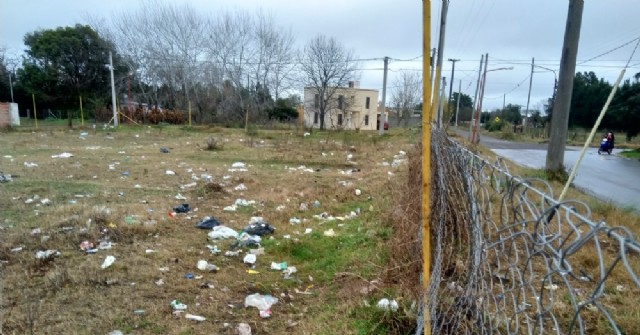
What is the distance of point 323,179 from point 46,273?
484cm

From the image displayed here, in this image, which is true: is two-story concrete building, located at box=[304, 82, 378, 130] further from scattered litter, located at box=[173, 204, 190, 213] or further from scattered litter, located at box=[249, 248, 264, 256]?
scattered litter, located at box=[249, 248, 264, 256]

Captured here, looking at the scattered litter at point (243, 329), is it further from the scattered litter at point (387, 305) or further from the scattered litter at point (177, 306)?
the scattered litter at point (387, 305)

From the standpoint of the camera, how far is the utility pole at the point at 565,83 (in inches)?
257

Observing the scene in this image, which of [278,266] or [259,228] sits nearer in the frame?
[278,266]

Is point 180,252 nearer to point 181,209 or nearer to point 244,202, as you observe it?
point 181,209

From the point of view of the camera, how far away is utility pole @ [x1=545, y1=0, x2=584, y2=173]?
21.4 feet

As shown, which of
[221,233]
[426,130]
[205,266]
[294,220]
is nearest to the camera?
[426,130]

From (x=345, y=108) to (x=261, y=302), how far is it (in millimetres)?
35299

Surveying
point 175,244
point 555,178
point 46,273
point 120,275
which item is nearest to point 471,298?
point 120,275

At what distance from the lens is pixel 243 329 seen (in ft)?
7.63

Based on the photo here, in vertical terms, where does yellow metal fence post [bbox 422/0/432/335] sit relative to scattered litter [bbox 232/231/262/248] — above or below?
above

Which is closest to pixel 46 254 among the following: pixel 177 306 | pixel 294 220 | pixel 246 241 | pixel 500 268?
pixel 177 306

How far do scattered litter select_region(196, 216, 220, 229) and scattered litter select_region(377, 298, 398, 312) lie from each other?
2413 millimetres

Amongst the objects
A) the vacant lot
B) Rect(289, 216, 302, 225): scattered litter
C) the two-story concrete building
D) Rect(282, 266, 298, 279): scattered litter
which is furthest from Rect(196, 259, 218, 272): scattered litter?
the two-story concrete building
